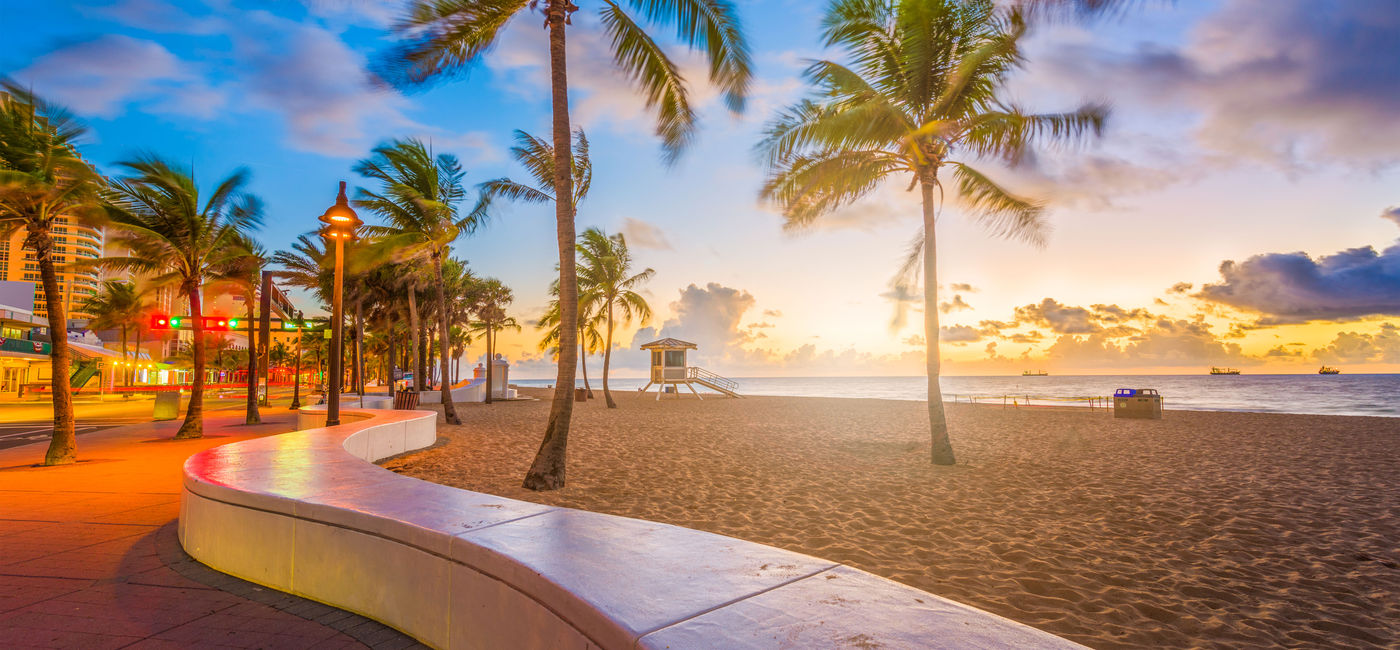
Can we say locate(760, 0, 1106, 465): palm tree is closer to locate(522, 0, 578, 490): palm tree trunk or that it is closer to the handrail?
locate(522, 0, 578, 490): palm tree trunk

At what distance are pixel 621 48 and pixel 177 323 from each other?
20.0 m

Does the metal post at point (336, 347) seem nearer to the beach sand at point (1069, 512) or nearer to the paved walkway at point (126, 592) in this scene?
the beach sand at point (1069, 512)

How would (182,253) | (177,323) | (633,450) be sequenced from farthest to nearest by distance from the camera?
(177,323) → (182,253) → (633,450)

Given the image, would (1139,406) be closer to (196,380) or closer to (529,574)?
(529,574)

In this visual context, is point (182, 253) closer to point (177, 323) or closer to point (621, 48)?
point (177, 323)

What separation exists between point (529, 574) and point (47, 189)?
1297cm

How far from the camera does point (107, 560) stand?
460 centimetres

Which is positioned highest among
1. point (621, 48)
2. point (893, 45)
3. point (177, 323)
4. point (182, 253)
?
point (893, 45)

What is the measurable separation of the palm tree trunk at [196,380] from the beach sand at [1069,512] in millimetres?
6113

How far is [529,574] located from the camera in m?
2.29

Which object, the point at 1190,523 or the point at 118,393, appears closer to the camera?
the point at 1190,523

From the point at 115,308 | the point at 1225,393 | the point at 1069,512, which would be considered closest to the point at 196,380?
the point at 1069,512

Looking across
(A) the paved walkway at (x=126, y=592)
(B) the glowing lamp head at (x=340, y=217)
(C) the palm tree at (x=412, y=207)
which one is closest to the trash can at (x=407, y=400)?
(C) the palm tree at (x=412, y=207)

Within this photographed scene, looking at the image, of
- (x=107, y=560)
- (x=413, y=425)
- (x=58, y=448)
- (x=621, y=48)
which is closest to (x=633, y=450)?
(x=413, y=425)
